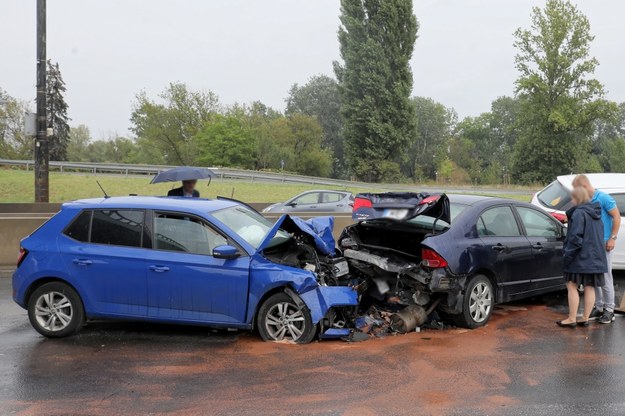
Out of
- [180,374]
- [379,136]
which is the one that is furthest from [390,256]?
[379,136]

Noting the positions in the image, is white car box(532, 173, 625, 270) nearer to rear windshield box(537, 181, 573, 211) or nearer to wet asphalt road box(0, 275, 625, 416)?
rear windshield box(537, 181, 573, 211)

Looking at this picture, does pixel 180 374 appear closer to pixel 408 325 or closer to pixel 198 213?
pixel 198 213

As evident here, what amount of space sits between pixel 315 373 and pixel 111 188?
21.9 metres

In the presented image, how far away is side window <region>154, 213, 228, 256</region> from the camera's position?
6.03 meters

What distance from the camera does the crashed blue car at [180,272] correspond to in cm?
585

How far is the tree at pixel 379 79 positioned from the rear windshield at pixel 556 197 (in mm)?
36123

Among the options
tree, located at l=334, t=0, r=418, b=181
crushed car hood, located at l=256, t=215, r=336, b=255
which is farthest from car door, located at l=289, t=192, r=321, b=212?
tree, located at l=334, t=0, r=418, b=181

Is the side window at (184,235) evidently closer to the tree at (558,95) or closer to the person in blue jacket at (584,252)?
the person in blue jacket at (584,252)

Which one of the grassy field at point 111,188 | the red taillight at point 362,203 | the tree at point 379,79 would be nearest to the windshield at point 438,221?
the red taillight at point 362,203

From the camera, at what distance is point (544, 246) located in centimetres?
738

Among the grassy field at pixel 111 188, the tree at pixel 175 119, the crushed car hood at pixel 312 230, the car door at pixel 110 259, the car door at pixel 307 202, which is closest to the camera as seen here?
the crushed car hood at pixel 312 230

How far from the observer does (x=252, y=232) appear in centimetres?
643

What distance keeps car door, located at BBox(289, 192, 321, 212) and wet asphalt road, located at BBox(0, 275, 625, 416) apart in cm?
1211

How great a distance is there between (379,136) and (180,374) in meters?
42.3
